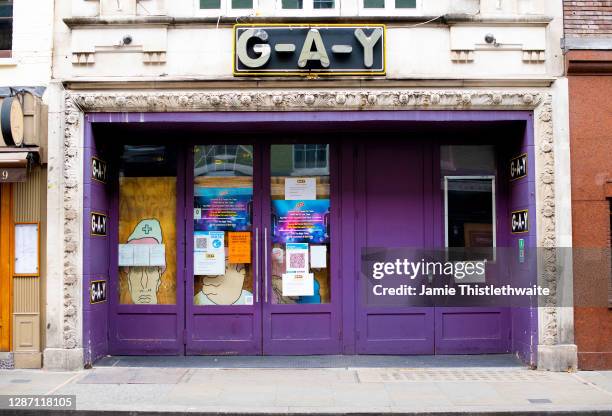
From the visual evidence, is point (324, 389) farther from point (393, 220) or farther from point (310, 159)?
point (310, 159)

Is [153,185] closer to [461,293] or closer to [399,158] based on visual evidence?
[399,158]

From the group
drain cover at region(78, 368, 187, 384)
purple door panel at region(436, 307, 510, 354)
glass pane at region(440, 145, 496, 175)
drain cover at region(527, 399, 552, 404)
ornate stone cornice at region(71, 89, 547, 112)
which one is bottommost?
drain cover at region(527, 399, 552, 404)

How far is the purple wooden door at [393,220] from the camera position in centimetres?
1070

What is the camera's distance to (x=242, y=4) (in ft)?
34.0

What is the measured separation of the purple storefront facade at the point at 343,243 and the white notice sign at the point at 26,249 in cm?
91

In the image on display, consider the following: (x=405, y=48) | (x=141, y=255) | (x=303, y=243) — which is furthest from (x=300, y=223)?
(x=405, y=48)

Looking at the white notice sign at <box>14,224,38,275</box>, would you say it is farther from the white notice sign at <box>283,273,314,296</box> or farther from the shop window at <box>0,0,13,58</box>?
the white notice sign at <box>283,273,314,296</box>

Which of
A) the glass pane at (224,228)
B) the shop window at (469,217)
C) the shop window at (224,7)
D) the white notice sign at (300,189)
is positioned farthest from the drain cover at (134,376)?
the shop window at (224,7)

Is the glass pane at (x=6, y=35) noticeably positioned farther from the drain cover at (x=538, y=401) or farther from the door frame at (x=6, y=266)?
the drain cover at (x=538, y=401)

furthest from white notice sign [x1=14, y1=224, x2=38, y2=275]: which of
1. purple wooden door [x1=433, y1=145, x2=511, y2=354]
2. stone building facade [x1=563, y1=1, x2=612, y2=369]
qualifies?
stone building facade [x1=563, y1=1, x2=612, y2=369]

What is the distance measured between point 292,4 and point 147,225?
4210mm

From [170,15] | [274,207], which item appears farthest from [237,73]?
[274,207]

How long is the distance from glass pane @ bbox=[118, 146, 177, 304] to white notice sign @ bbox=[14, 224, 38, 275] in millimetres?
1332

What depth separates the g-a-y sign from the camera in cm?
984
